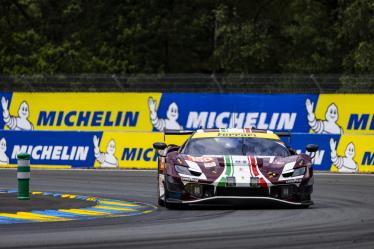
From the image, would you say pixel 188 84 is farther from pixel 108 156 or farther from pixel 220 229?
pixel 220 229

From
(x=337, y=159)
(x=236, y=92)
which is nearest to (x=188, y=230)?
(x=337, y=159)

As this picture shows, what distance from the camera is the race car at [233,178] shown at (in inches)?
565

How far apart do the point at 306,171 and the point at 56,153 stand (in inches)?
541

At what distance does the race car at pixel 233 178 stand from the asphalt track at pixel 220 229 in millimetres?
211

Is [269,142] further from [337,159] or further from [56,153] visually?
[56,153]

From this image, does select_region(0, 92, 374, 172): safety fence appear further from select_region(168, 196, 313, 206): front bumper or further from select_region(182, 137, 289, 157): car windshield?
select_region(168, 196, 313, 206): front bumper

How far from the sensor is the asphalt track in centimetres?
1031

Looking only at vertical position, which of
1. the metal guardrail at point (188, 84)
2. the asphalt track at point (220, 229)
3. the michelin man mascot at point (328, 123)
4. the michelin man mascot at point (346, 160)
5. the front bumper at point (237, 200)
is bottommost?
the asphalt track at point (220, 229)

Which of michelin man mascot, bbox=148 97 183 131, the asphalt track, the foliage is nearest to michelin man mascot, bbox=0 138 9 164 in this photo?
michelin man mascot, bbox=148 97 183 131

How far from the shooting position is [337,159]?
85.4 feet

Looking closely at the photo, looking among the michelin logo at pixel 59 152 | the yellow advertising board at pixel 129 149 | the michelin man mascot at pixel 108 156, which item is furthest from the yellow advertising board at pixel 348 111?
the michelin logo at pixel 59 152

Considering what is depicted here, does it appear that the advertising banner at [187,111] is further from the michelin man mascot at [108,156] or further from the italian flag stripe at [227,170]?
the italian flag stripe at [227,170]

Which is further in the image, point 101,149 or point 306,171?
point 101,149

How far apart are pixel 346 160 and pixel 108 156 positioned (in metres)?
6.14
